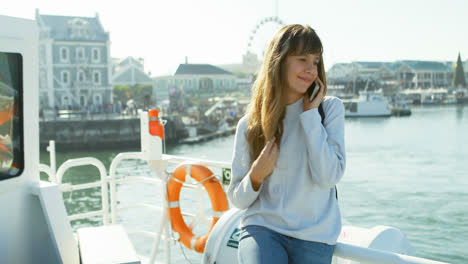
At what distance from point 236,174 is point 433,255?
1018cm

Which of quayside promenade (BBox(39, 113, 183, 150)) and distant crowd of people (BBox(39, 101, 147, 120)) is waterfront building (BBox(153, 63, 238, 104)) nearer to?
distant crowd of people (BBox(39, 101, 147, 120))

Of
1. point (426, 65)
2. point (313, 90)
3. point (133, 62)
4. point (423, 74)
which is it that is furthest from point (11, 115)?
point (426, 65)

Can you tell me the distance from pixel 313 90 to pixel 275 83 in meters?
0.13

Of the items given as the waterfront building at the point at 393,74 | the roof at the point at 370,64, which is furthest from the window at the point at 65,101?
the roof at the point at 370,64

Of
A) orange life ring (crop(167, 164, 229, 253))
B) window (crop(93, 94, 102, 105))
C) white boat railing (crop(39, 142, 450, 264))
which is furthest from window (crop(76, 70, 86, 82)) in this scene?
orange life ring (crop(167, 164, 229, 253))

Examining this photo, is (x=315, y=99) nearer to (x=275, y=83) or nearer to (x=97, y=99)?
(x=275, y=83)

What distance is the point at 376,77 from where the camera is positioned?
Result: 380ft

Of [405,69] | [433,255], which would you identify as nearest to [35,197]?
[433,255]

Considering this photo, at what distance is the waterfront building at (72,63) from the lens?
51.4m

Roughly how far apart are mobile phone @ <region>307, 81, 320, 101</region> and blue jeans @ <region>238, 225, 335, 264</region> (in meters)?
0.47

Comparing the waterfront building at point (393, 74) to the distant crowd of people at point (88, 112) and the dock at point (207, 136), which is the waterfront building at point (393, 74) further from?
the distant crowd of people at point (88, 112)

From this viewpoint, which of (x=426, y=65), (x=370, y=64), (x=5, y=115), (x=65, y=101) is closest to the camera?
(x=5, y=115)

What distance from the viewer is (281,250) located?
1.59 m

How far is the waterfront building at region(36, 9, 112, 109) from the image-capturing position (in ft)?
169
